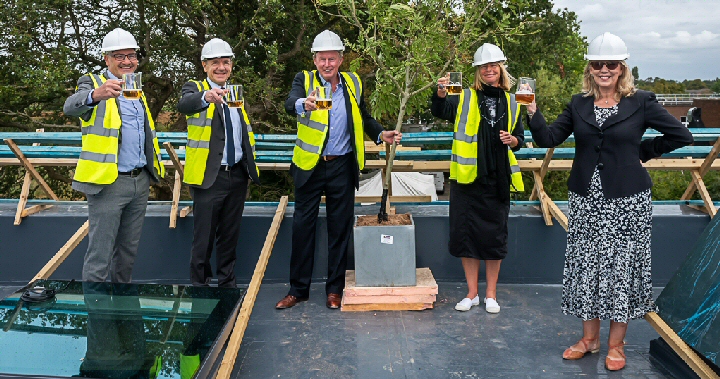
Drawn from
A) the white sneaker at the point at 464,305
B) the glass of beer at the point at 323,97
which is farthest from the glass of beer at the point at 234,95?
the white sneaker at the point at 464,305

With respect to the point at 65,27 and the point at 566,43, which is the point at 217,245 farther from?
the point at 566,43

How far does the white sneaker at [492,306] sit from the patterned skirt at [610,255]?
3.28ft

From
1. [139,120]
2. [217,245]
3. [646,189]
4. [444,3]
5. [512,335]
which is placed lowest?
[512,335]

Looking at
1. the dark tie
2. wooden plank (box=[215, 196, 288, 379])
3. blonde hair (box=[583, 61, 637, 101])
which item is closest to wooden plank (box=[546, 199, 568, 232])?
blonde hair (box=[583, 61, 637, 101])

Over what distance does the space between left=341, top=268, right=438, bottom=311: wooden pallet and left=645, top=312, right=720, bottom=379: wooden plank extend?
1612 mm

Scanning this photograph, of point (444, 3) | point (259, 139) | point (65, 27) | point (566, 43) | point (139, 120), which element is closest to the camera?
point (139, 120)

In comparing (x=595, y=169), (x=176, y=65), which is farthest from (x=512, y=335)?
(x=176, y=65)

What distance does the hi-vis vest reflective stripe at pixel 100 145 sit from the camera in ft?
13.4

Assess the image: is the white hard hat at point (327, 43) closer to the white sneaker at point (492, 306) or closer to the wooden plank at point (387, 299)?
the wooden plank at point (387, 299)

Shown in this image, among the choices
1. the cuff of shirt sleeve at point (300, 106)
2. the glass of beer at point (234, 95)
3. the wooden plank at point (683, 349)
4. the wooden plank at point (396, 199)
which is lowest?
the wooden plank at point (683, 349)

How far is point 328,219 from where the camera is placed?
197 inches

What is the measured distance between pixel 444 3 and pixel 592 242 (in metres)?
2.08

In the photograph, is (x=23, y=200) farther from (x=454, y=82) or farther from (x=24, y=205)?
→ (x=454, y=82)

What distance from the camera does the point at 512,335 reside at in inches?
177
